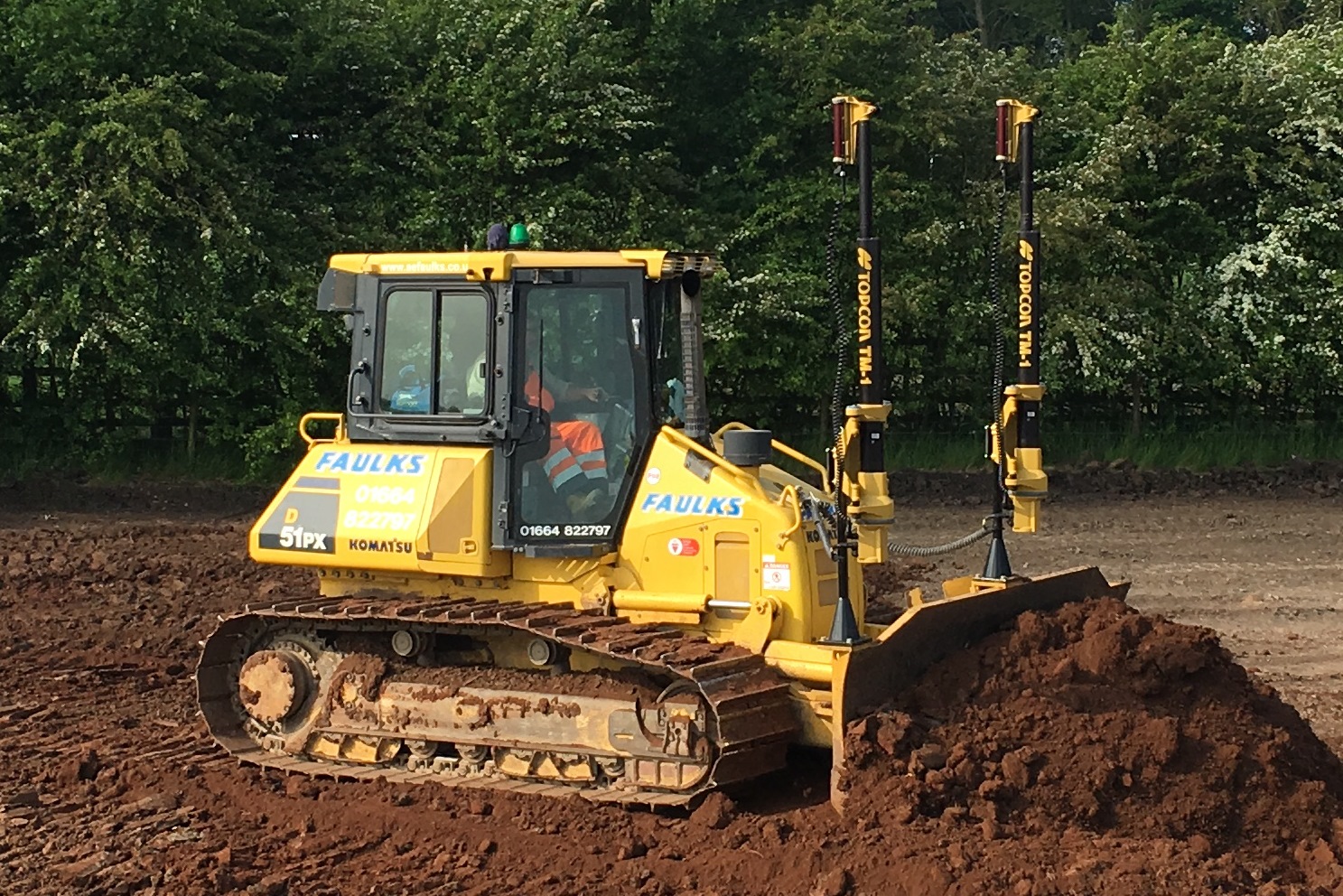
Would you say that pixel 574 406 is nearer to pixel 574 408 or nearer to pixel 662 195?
pixel 574 408

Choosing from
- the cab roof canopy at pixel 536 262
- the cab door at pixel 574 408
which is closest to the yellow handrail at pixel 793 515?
the cab door at pixel 574 408

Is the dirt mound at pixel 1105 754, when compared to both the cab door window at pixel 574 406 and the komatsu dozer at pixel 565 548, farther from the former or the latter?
Result: the cab door window at pixel 574 406

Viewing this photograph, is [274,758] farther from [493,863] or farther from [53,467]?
[53,467]

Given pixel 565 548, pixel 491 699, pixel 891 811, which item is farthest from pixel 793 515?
pixel 491 699

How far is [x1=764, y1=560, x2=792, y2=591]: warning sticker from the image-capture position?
7852mm

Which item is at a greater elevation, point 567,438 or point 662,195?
point 662,195

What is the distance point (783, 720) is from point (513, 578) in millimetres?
1743

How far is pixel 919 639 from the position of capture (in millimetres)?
7562

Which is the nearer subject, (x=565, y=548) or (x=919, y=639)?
(x=919, y=639)

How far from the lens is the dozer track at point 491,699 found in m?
7.48

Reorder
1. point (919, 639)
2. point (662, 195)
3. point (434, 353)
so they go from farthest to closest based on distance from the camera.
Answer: point (662, 195), point (434, 353), point (919, 639)

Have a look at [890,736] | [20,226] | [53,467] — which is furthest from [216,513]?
[890,736]

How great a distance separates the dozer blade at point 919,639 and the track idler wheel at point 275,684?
2942mm

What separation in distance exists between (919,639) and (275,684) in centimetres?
341
